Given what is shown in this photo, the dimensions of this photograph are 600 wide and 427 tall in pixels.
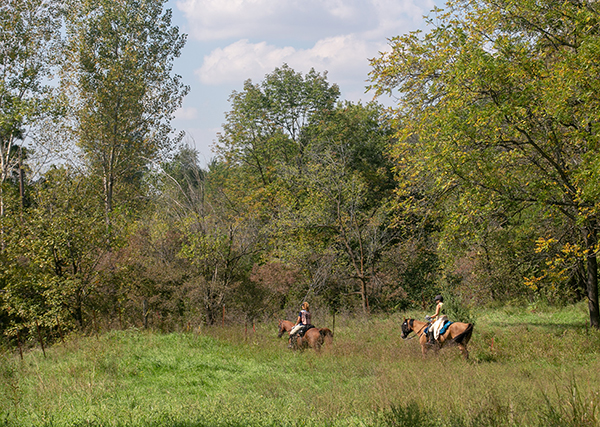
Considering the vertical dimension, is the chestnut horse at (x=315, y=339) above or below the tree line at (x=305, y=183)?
below

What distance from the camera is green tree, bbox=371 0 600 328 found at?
1166 centimetres

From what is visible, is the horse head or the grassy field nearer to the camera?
the grassy field

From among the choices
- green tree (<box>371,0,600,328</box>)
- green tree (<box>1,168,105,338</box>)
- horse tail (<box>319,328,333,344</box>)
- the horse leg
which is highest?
green tree (<box>371,0,600,328</box>)

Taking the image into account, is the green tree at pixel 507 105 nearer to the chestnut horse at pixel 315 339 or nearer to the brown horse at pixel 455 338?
the brown horse at pixel 455 338

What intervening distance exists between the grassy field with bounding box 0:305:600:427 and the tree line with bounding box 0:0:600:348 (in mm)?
2392

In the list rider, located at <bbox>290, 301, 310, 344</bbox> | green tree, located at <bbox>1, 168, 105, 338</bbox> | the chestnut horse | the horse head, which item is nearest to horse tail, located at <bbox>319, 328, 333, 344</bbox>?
the chestnut horse

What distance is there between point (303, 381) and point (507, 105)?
805 centimetres

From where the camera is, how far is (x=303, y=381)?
10.1 meters

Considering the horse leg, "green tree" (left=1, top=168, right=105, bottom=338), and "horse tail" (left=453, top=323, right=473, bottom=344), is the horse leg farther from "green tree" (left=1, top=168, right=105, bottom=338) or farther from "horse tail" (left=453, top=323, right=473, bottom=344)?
"green tree" (left=1, top=168, right=105, bottom=338)

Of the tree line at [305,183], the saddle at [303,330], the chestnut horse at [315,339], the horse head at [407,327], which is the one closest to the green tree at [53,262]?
the tree line at [305,183]

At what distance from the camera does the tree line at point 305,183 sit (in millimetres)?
12961

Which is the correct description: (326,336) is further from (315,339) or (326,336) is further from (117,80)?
(117,80)

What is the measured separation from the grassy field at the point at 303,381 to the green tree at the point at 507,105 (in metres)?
3.41

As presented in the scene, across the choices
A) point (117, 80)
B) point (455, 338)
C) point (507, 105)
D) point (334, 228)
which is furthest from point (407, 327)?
point (117, 80)
